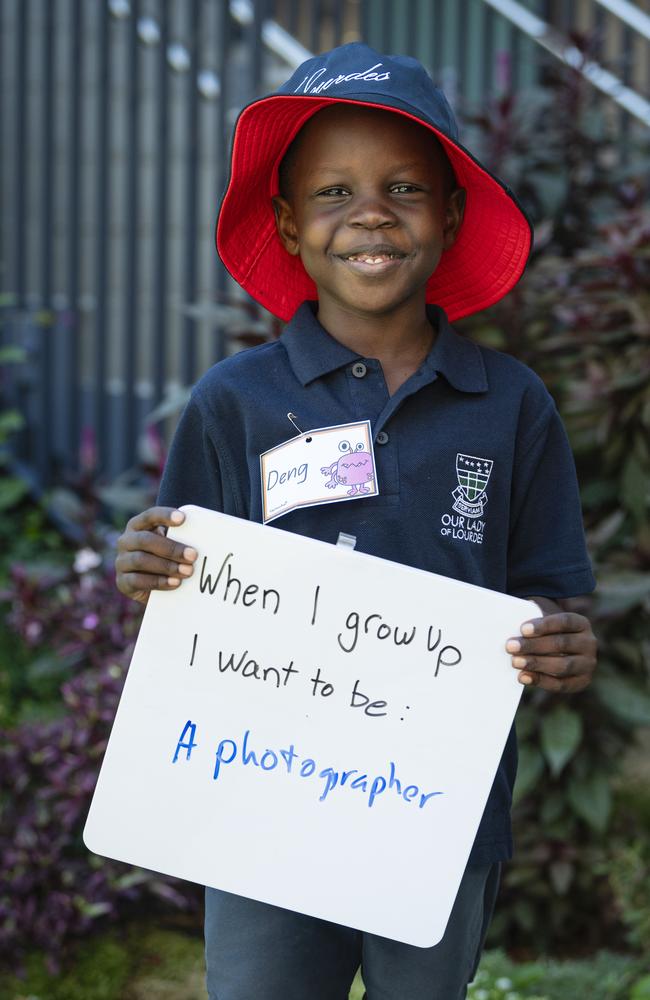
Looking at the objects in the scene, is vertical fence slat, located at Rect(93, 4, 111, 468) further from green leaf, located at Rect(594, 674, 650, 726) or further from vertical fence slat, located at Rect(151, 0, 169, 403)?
green leaf, located at Rect(594, 674, 650, 726)

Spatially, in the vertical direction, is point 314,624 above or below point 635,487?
above

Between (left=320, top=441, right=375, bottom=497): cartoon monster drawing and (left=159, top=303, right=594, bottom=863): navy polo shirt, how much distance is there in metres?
0.04

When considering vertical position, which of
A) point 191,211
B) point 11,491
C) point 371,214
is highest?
point 371,214

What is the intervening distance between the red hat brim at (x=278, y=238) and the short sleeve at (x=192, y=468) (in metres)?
0.32

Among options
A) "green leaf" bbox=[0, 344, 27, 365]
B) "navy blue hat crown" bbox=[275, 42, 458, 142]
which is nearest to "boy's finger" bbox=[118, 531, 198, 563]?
"navy blue hat crown" bbox=[275, 42, 458, 142]

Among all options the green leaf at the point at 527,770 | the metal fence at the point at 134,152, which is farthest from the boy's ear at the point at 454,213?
the metal fence at the point at 134,152

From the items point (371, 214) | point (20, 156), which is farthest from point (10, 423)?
point (371, 214)

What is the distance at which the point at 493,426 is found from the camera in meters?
1.73

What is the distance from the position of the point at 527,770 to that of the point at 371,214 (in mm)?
1698

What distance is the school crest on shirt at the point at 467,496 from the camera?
1.70 metres

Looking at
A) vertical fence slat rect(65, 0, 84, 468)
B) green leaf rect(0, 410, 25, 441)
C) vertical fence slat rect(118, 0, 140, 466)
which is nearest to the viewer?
green leaf rect(0, 410, 25, 441)

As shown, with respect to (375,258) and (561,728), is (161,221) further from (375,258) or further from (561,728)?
(375,258)

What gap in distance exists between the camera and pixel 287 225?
1879mm

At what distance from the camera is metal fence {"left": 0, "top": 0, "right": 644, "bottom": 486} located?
4766 mm
